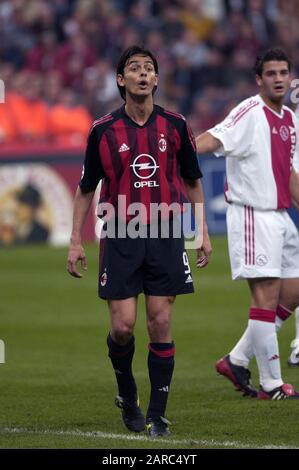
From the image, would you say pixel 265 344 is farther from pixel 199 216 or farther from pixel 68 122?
pixel 68 122

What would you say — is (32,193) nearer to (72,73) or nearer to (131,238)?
(72,73)

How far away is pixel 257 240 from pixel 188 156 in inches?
49.2

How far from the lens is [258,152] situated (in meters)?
8.28

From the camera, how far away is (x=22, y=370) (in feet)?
31.2

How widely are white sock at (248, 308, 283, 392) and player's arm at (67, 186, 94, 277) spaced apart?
61.7 inches

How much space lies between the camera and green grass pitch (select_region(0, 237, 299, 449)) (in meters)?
6.88

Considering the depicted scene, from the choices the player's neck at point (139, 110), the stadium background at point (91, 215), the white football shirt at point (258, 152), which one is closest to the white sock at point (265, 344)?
the stadium background at point (91, 215)

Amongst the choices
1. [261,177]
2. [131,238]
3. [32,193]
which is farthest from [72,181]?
[131,238]

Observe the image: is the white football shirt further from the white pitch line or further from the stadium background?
the white pitch line

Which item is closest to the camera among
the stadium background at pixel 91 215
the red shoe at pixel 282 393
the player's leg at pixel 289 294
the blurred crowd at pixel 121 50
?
the stadium background at pixel 91 215

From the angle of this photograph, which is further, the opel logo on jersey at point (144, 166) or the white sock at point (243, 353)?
the white sock at point (243, 353)

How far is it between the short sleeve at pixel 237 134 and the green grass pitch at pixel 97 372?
161 centimetres

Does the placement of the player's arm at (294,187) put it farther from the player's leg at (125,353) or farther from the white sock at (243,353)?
the player's leg at (125,353)

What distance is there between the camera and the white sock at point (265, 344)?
8.21 meters
